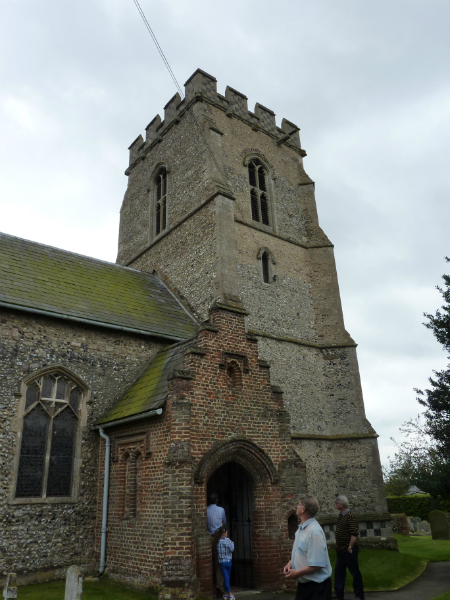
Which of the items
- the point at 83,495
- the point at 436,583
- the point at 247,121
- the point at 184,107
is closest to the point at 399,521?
the point at 436,583

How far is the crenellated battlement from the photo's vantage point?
19.4 m

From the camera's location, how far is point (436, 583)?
10234 millimetres

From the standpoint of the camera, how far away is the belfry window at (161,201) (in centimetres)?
1966

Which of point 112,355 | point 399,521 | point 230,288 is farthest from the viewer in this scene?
point 399,521

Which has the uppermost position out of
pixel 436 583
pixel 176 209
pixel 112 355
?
pixel 176 209

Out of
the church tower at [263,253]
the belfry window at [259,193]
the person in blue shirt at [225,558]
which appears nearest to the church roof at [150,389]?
Result: the person in blue shirt at [225,558]

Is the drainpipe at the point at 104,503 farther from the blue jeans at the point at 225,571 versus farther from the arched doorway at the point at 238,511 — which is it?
the blue jeans at the point at 225,571

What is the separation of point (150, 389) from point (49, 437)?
2.58 metres

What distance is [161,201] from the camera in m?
20.1

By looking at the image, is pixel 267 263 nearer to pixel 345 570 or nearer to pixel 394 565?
pixel 394 565

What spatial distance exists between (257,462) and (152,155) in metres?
16.3

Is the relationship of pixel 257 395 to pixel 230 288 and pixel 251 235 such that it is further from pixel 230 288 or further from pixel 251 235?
pixel 251 235

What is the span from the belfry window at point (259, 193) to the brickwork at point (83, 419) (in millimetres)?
8840

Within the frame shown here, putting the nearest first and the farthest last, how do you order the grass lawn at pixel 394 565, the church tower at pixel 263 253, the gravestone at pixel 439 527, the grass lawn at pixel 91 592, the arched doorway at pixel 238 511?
the grass lawn at pixel 91 592 < the grass lawn at pixel 394 565 < the arched doorway at pixel 238 511 < the church tower at pixel 263 253 < the gravestone at pixel 439 527
